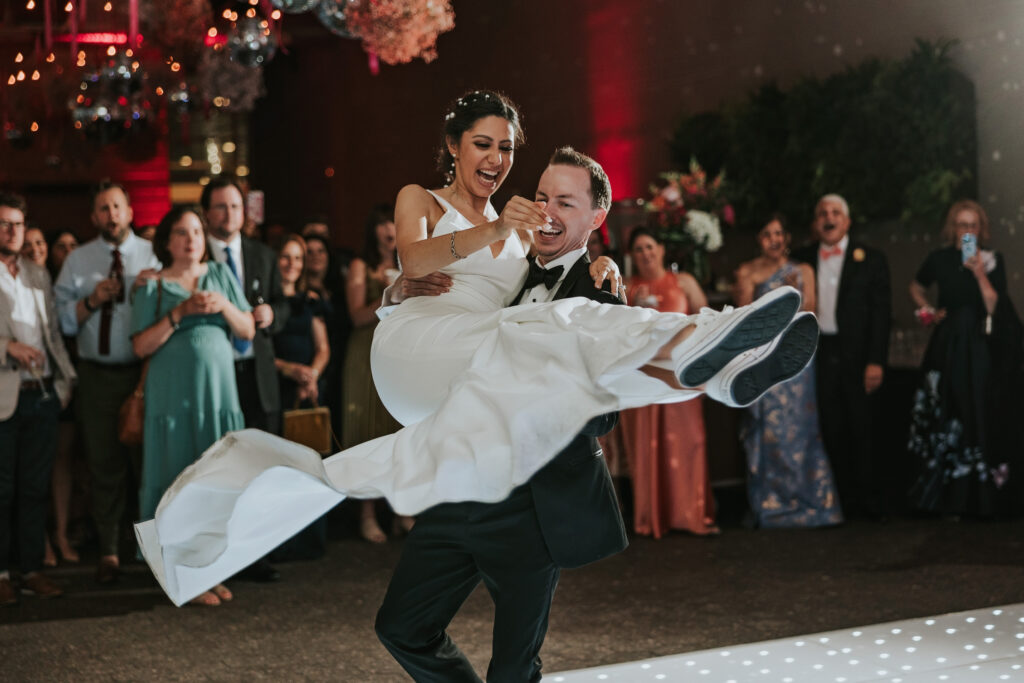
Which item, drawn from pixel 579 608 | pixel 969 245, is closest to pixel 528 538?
pixel 579 608

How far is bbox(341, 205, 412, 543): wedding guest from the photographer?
545 centimetres

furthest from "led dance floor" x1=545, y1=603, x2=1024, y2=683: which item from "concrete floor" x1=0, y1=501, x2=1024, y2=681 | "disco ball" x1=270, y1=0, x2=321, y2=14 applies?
"disco ball" x1=270, y1=0, x2=321, y2=14

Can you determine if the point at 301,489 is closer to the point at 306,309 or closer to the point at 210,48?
the point at 306,309

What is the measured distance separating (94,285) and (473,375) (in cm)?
311

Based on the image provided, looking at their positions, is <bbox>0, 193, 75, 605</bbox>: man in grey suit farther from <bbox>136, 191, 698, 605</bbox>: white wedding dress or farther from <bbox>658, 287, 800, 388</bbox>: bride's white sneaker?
<bbox>658, 287, 800, 388</bbox>: bride's white sneaker

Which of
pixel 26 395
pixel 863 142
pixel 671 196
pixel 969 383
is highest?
pixel 863 142

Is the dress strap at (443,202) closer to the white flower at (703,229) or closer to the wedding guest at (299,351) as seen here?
the wedding guest at (299,351)

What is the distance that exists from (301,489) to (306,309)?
10.4 ft

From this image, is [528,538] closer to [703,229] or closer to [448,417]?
[448,417]

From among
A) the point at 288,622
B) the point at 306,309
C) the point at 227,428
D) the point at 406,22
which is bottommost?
the point at 288,622

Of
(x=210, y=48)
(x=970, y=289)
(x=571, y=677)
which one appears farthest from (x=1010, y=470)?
(x=210, y=48)

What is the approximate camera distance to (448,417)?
2084 millimetres

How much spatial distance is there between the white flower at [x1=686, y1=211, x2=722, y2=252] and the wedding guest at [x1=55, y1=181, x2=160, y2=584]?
2.67 m

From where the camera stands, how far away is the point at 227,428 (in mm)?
4430
